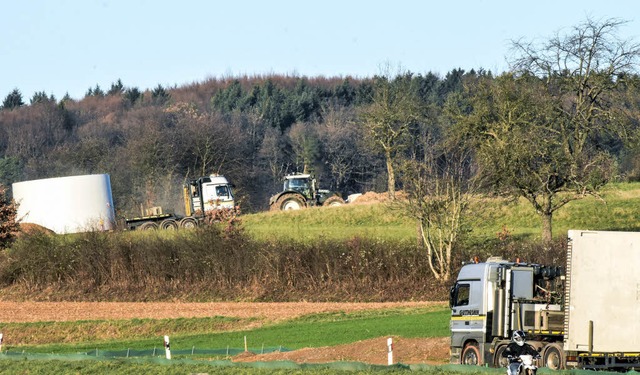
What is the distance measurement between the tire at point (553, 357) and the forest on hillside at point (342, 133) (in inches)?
1222

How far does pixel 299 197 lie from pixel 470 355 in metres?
54.6

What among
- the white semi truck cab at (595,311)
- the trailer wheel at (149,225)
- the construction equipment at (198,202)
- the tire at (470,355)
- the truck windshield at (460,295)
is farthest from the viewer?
the construction equipment at (198,202)

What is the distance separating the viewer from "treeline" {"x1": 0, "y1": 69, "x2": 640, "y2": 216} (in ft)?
356

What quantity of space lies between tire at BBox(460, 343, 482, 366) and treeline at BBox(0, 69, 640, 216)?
128ft

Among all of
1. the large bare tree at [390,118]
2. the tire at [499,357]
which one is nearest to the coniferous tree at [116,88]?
the large bare tree at [390,118]

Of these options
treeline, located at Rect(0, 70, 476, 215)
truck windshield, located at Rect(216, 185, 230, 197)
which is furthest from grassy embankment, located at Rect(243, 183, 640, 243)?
treeline, located at Rect(0, 70, 476, 215)

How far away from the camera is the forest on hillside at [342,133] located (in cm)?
6047

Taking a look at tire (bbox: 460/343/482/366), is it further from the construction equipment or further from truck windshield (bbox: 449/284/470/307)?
the construction equipment

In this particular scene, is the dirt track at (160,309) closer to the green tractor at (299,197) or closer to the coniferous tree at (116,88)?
the green tractor at (299,197)

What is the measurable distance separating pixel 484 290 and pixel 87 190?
47.3 meters

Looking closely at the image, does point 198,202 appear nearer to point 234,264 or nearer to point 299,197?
point 299,197

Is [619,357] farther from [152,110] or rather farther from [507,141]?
[152,110]

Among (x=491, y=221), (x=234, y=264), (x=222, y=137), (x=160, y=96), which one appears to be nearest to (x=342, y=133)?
(x=222, y=137)

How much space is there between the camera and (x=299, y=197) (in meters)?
82.5
